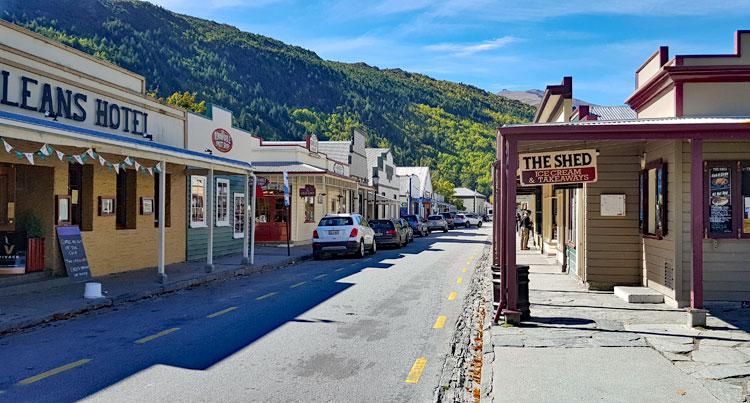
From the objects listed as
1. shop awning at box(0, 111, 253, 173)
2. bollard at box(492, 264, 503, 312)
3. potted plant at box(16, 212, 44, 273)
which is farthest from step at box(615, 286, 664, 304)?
potted plant at box(16, 212, 44, 273)

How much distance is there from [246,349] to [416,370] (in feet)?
7.59

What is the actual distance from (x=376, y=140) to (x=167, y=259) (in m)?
114

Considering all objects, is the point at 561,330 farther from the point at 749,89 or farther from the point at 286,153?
the point at 286,153

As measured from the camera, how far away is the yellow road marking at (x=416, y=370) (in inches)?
272

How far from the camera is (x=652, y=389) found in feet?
20.6

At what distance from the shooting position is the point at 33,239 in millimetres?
13758

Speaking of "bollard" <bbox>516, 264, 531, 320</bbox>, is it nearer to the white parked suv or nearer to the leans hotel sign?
the leans hotel sign

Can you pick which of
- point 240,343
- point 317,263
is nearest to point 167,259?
point 317,263

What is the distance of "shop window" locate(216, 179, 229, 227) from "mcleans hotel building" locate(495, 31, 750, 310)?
1247 cm

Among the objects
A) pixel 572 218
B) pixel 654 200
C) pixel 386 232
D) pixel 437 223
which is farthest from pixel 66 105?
pixel 437 223

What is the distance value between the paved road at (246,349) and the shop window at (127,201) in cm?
422

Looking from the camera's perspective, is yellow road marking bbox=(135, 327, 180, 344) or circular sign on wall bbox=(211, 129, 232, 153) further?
circular sign on wall bbox=(211, 129, 232, 153)

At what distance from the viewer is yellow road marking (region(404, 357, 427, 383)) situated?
691 cm

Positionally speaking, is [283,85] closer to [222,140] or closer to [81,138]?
[222,140]
